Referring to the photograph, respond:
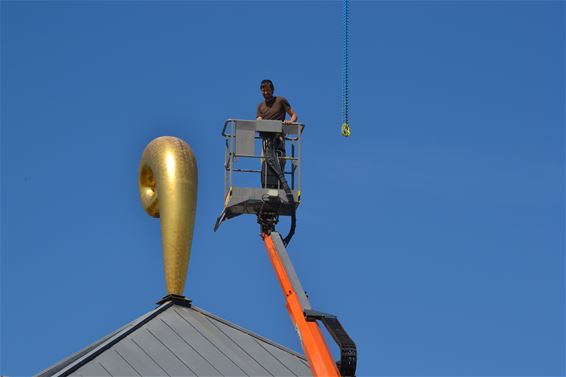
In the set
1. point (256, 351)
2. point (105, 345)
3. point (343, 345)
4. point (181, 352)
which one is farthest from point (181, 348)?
point (343, 345)

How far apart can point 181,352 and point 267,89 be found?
757 centimetres

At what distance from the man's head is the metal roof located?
231 inches

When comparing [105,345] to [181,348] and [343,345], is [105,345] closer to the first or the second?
[181,348]

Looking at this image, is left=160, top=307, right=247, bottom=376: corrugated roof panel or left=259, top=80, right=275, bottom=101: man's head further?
left=259, top=80, right=275, bottom=101: man's head

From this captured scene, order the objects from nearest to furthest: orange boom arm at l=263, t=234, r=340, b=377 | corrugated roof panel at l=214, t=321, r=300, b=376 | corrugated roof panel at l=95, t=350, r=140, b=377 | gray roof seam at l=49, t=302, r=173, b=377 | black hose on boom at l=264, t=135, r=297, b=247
Answer: orange boom arm at l=263, t=234, r=340, b=377 → gray roof seam at l=49, t=302, r=173, b=377 → corrugated roof panel at l=95, t=350, r=140, b=377 → corrugated roof panel at l=214, t=321, r=300, b=376 → black hose on boom at l=264, t=135, r=297, b=247

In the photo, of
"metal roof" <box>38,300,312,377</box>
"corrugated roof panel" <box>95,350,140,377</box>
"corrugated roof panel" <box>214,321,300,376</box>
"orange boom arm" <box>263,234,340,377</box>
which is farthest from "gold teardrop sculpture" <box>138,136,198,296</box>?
"corrugated roof panel" <box>95,350,140,377</box>

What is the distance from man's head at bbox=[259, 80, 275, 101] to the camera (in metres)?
32.8

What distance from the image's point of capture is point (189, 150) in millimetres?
34125

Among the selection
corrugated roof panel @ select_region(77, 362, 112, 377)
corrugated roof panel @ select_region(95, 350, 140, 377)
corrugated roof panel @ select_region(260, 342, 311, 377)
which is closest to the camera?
corrugated roof panel @ select_region(77, 362, 112, 377)

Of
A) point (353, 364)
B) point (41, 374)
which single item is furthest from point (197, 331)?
point (353, 364)

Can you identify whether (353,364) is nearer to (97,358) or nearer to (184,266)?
(97,358)

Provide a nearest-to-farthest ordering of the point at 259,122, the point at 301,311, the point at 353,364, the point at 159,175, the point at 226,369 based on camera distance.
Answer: the point at 353,364 < the point at 301,311 < the point at 226,369 < the point at 259,122 < the point at 159,175

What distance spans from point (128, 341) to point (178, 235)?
4616 millimetres

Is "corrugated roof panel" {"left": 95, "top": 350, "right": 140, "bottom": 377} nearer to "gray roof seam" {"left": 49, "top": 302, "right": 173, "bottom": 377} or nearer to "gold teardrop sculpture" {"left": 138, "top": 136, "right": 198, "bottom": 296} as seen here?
"gray roof seam" {"left": 49, "top": 302, "right": 173, "bottom": 377}
